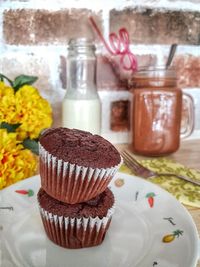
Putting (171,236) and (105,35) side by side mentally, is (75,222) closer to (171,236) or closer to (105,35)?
(171,236)

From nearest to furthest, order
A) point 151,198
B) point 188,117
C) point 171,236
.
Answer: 1. point 171,236
2. point 151,198
3. point 188,117

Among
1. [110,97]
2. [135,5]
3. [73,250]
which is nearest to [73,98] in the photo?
[110,97]

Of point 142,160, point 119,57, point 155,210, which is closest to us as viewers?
point 155,210

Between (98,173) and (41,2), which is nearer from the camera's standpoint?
(98,173)

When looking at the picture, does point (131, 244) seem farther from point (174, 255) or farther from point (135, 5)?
point (135, 5)

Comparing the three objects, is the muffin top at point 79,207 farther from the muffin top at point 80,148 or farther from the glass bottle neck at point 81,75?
the glass bottle neck at point 81,75

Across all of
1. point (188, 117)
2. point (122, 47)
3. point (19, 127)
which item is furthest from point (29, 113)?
point (188, 117)
